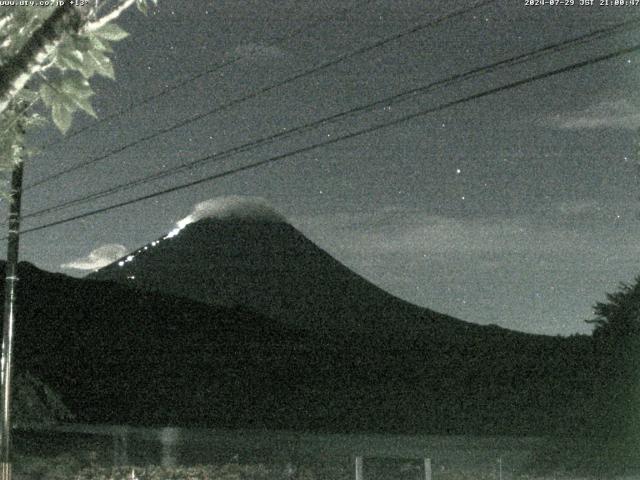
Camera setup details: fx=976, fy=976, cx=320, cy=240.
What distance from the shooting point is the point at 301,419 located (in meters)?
59.1

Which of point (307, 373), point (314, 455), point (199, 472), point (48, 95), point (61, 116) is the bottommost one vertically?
point (199, 472)

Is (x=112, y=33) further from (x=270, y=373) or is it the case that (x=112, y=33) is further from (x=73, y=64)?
(x=270, y=373)

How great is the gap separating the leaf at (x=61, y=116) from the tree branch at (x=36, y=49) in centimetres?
26

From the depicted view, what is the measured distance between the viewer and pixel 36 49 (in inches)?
200

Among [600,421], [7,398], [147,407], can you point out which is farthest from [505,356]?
[7,398]

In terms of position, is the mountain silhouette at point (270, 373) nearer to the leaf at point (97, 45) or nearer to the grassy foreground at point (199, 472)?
the grassy foreground at point (199, 472)

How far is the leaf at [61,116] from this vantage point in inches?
198

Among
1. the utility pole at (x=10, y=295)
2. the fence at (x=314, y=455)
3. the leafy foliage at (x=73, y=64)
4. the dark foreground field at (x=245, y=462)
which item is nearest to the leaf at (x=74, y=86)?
the leafy foliage at (x=73, y=64)

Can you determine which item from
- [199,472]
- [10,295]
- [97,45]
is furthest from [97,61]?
[199,472]

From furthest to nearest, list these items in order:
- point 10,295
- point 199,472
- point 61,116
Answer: point 199,472 → point 10,295 → point 61,116

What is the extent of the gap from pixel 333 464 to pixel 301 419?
38499mm

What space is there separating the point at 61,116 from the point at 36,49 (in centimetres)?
38

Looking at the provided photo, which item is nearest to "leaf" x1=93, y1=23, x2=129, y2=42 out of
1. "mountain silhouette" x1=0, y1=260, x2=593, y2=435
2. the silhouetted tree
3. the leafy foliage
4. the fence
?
the leafy foliage

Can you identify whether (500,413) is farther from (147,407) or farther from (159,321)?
(159,321)
